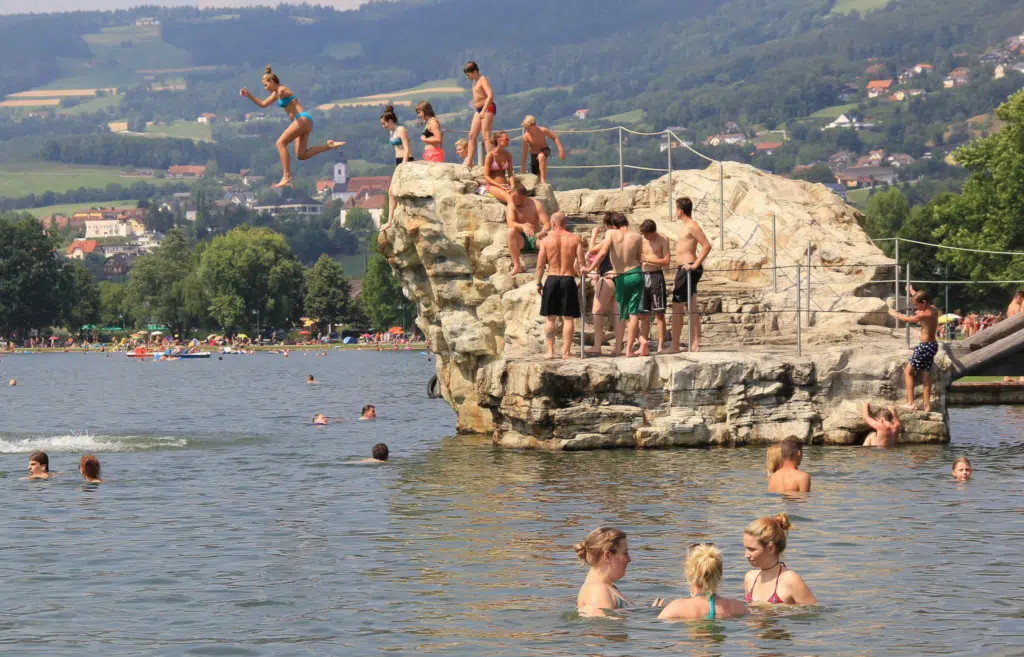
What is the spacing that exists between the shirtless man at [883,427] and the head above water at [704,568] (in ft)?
39.6

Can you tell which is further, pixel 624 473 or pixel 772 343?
pixel 772 343

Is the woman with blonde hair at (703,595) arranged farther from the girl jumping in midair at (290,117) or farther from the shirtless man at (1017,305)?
the shirtless man at (1017,305)

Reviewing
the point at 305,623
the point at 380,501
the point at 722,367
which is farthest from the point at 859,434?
the point at 305,623

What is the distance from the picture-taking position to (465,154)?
1163 inches

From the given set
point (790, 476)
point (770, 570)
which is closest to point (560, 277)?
point (790, 476)

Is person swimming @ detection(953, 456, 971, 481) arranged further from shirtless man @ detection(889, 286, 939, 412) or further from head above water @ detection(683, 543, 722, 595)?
head above water @ detection(683, 543, 722, 595)

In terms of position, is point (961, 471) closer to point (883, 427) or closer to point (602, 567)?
point (883, 427)

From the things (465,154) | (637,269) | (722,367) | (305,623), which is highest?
(465,154)

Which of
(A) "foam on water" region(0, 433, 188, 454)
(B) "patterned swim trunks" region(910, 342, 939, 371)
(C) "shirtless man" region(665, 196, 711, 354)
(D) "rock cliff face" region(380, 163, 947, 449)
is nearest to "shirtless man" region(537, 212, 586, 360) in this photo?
(D) "rock cliff face" region(380, 163, 947, 449)

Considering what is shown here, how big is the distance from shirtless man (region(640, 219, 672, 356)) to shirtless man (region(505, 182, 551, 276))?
9.19 feet

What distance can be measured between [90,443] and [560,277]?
11.9m

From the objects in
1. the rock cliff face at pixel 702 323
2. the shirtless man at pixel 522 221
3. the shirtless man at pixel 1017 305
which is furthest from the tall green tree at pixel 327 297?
the shirtless man at pixel 522 221

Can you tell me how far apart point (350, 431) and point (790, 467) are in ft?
56.5

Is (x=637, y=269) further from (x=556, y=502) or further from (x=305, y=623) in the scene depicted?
(x=305, y=623)
